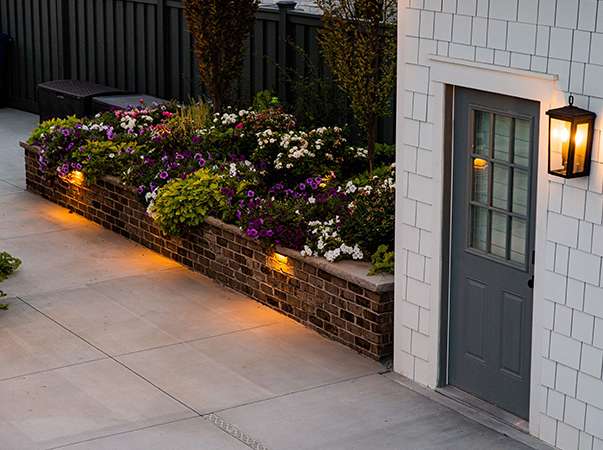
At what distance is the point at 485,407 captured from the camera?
27.3 feet

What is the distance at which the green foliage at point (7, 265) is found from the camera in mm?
10789

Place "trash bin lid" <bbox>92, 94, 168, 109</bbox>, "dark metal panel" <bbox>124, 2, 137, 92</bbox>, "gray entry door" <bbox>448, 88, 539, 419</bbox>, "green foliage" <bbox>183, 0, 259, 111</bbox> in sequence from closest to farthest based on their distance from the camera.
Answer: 1. "gray entry door" <bbox>448, 88, 539, 419</bbox>
2. "green foliage" <bbox>183, 0, 259, 111</bbox>
3. "trash bin lid" <bbox>92, 94, 168, 109</bbox>
4. "dark metal panel" <bbox>124, 2, 137, 92</bbox>

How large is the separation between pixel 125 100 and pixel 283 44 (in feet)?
8.02

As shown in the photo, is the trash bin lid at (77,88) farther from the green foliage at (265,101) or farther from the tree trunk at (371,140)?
the tree trunk at (371,140)

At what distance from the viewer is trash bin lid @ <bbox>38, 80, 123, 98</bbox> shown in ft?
49.0

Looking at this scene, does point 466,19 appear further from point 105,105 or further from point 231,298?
point 105,105

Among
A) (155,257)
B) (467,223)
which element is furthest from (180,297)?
(467,223)

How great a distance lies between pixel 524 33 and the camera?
24.7 feet

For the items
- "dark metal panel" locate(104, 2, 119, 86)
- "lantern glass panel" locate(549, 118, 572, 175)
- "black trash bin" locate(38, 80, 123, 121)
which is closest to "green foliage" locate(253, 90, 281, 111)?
"black trash bin" locate(38, 80, 123, 121)

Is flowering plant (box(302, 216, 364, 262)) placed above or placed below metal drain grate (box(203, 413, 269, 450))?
above

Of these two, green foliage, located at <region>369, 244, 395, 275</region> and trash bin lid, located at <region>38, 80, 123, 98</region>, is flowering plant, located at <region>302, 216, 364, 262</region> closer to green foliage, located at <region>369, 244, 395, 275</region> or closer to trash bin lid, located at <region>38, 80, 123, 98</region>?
green foliage, located at <region>369, 244, 395, 275</region>

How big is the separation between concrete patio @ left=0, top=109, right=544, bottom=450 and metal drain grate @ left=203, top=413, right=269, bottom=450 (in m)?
0.01

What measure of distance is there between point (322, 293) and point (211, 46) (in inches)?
158

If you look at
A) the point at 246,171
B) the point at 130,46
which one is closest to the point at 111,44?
the point at 130,46
